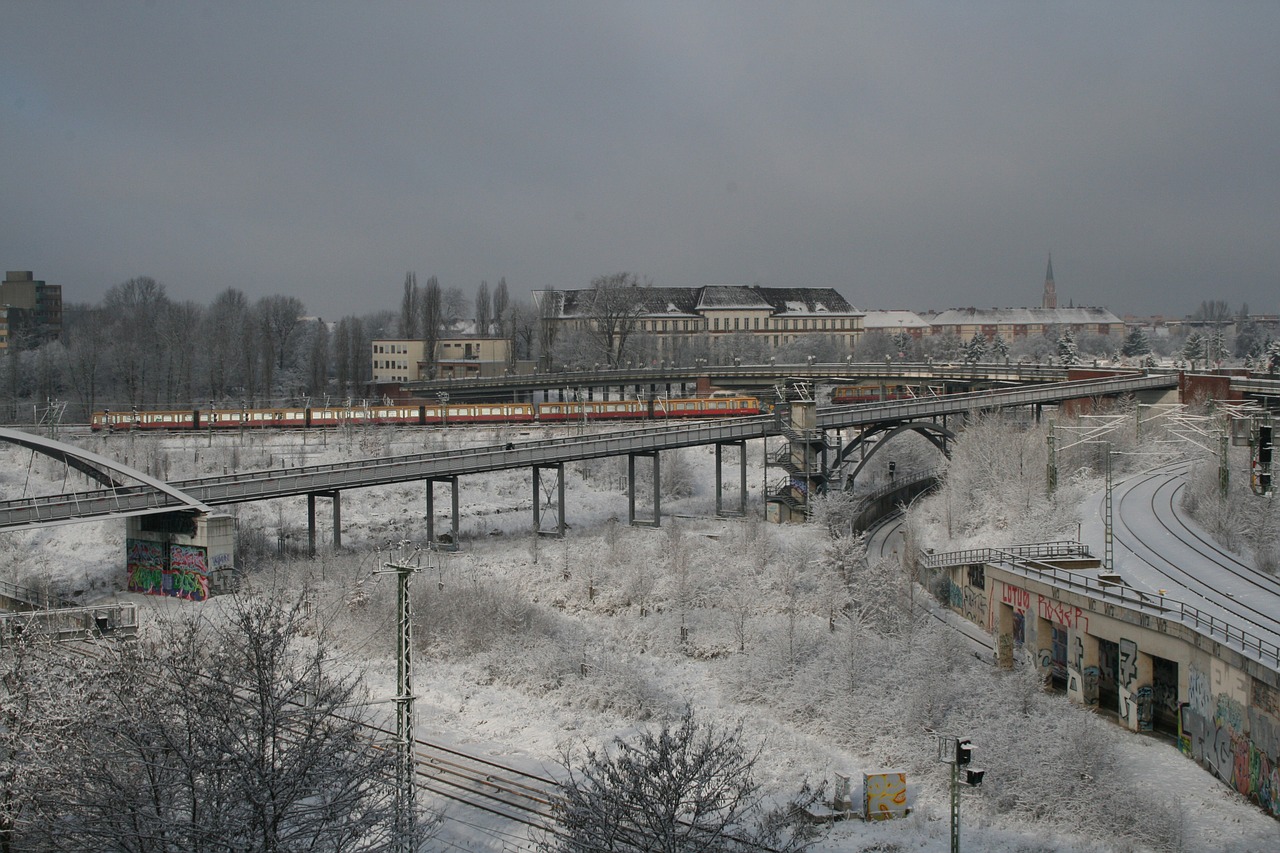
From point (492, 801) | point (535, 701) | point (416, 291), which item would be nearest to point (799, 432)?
point (535, 701)

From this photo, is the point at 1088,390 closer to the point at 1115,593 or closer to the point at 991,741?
the point at 1115,593

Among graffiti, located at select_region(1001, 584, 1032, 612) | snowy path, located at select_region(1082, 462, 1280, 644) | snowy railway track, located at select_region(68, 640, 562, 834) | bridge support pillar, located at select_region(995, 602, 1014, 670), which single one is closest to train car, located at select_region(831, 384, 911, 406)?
snowy path, located at select_region(1082, 462, 1280, 644)

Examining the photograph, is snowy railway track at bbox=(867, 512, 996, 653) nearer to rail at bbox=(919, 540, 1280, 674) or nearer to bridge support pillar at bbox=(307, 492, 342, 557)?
rail at bbox=(919, 540, 1280, 674)

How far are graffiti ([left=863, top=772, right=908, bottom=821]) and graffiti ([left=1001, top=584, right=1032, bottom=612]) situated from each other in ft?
41.1

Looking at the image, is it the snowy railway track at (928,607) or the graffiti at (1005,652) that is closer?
the graffiti at (1005,652)

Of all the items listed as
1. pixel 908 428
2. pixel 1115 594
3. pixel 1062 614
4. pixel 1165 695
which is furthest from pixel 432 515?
pixel 908 428

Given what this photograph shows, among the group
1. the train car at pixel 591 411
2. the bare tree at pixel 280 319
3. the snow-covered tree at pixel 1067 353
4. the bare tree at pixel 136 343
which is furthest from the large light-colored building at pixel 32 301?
the snow-covered tree at pixel 1067 353

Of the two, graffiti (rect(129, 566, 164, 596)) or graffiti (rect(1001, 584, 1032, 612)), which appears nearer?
graffiti (rect(1001, 584, 1032, 612))

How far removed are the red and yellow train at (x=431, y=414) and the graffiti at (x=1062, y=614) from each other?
36637 millimetres

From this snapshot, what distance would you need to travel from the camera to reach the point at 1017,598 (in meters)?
35.6

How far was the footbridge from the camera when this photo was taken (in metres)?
39.5

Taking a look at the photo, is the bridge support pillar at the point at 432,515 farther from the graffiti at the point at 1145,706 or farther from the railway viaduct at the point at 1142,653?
the graffiti at the point at 1145,706

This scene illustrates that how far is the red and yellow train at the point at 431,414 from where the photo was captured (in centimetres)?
6712

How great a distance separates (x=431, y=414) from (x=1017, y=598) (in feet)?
139
